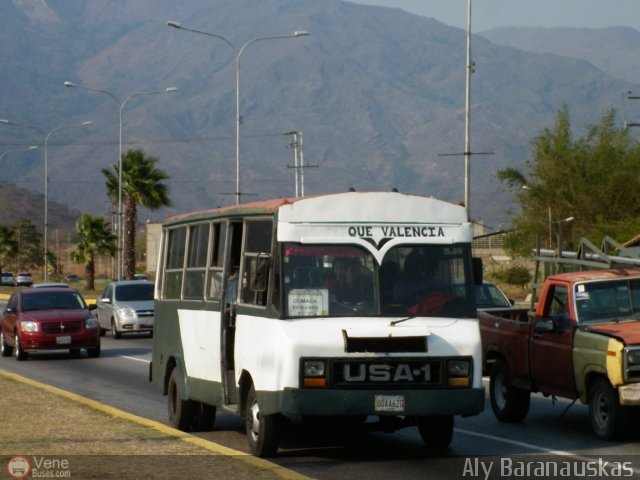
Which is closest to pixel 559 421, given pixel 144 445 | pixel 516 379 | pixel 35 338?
pixel 516 379

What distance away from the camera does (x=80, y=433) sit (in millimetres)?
14766

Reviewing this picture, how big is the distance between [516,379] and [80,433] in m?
5.45

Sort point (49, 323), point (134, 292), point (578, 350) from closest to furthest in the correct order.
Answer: point (578, 350)
point (49, 323)
point (134, 292)

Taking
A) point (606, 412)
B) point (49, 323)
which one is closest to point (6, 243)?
point (49, 323)

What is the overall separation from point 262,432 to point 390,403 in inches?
50.7

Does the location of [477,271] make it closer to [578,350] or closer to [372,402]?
[372,402]

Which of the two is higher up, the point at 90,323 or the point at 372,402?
the point at 90,323

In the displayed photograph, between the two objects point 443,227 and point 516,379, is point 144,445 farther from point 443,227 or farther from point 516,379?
point 516,379

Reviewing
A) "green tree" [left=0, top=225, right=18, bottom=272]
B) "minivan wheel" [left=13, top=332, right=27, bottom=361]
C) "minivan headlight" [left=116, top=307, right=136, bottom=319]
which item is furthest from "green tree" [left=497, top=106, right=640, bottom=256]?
"green tree" [left=0, top=225, right=18, bottom=272]

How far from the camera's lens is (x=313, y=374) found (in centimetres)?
1277

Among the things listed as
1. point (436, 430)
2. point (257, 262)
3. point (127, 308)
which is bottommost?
point (436, 430)

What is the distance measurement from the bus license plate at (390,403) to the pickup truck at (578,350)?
2.68 m

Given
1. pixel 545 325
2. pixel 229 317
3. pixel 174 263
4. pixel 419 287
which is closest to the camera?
pixel 419 287

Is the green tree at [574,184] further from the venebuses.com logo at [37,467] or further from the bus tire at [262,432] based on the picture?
the venebuses.com logo at [37,467]
